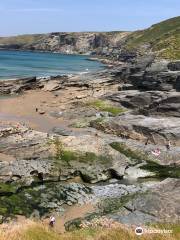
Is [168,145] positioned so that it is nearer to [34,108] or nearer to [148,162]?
[148,162]

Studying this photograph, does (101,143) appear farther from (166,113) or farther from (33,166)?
(166,113)

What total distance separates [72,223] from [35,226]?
6.89 metres

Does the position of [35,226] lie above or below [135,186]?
above

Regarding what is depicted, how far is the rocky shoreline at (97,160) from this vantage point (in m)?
26.0

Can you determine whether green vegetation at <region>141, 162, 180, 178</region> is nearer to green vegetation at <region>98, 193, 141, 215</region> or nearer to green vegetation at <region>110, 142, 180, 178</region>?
green vegetation at <region>110, 142, 180, 178</region>

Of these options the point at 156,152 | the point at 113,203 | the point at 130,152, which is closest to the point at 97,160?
the point at 130,152

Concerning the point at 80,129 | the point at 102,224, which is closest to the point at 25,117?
the point at 80,129

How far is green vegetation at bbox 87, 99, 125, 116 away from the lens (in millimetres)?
54912

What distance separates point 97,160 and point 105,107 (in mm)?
23003

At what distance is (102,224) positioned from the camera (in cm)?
1900

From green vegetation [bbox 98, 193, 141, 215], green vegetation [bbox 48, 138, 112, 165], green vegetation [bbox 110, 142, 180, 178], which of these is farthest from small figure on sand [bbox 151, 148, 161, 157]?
green vegetation [bbox 98, 193, 141, 215]

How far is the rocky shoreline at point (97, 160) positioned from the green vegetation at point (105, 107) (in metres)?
0.12

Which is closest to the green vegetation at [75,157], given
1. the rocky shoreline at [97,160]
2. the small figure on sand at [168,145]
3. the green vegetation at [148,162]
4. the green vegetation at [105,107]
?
the rocky shoreline at [97,160]

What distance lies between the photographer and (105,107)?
2238 inches
